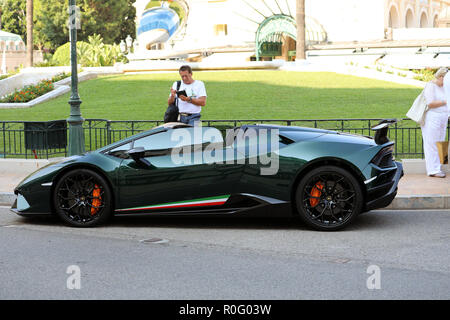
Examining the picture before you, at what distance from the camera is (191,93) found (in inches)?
432

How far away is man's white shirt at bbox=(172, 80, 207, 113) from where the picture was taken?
36.0ft

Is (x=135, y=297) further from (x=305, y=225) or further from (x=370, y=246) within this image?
(x=305, y=225)

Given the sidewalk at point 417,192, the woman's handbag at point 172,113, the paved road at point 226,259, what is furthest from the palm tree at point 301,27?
the paved road at point 226,259

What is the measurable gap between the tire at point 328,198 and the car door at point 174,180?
844 mm

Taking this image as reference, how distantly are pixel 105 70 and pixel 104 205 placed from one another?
29001 millimetres

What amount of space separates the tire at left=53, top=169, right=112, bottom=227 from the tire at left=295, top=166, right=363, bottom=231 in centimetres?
220

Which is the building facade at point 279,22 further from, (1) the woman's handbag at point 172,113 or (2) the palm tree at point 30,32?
(1) the woman's handbag at point 172,113

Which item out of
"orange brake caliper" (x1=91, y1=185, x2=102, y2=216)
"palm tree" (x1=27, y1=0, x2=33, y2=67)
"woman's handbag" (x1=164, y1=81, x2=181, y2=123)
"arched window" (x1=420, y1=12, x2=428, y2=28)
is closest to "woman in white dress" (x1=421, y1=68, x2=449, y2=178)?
"woman's handbag" (x1=164, y1=81, x2=181, y2=123)

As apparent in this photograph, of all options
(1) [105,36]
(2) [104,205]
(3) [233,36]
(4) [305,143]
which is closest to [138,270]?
(2) [104,205]

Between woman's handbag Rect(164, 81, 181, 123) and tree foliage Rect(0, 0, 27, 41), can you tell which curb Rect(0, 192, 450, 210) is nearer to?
woman's handbag Rect(164, 81, 181, 123)

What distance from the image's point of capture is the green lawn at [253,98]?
2102cm

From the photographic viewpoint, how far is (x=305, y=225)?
8211 millimetres

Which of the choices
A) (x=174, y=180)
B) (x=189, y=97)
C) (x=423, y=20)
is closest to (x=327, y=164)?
(x=174, y=180)
